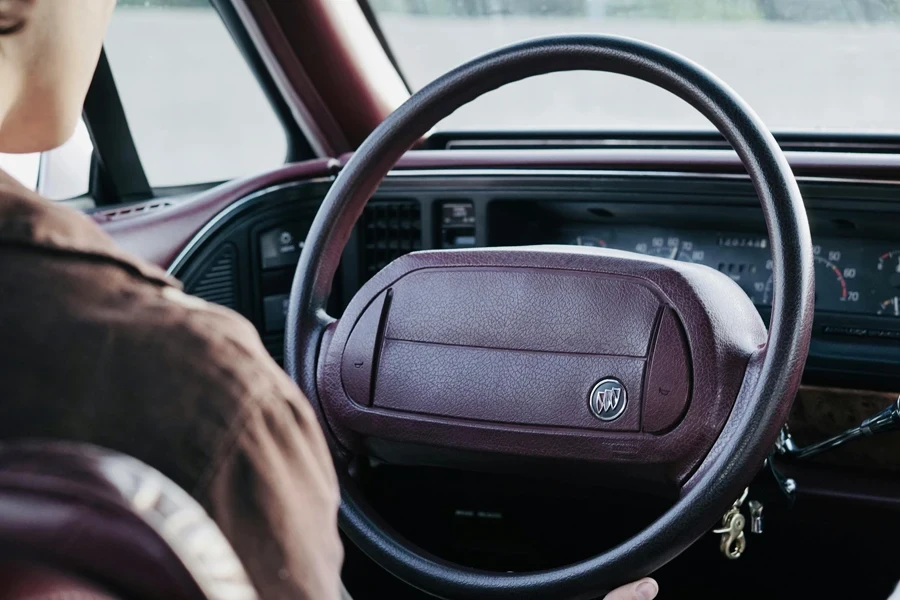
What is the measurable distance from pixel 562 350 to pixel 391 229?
786 mm

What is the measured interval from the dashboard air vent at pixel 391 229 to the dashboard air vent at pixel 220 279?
0.26 meters

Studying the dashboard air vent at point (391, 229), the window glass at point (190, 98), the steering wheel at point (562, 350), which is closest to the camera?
the steering wheel at point (562, 350)

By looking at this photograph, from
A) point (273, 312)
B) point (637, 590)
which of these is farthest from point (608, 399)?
point (273, 312)

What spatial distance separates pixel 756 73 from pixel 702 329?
1.09 meters

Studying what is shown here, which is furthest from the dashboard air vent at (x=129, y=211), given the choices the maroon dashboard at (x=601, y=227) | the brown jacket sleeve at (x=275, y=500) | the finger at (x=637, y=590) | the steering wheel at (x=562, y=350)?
the brown jacket sleeve at (x=275, y=500)

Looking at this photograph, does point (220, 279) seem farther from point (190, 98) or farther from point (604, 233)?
point (604, 233)

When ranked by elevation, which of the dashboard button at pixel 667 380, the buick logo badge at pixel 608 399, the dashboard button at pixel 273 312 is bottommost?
the dashboard button at pixel 273 312

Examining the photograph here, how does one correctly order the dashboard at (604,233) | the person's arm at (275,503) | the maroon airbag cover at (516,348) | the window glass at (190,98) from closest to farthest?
the person's arm at (275,503) < the maroon airbag cover at (516,348) < the dashboard at (604,233) < the window glass at (190,98)

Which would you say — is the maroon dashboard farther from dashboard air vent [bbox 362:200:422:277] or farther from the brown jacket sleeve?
the brown jacket sleeve

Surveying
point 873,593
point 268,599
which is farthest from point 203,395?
point 873,593

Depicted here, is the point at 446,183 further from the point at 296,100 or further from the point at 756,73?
the point at 756,73

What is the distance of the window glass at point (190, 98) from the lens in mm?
2127

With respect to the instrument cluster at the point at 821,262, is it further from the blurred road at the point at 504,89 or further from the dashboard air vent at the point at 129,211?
the dashboard air vent at the point at 129,211

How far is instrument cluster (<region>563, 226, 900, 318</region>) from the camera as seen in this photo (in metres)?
1.56
